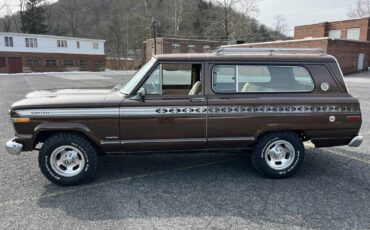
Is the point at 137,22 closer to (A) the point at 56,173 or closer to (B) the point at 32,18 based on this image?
(B) the point at 32,18

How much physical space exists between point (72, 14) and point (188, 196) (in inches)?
3354

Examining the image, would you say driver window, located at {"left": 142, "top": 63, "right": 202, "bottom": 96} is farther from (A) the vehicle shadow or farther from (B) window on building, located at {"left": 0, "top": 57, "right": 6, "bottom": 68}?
(B) window on building, located at {"left": 0, "top": 57, "right": 6, "bottom": 68}

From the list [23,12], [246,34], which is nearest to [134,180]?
[246,34]

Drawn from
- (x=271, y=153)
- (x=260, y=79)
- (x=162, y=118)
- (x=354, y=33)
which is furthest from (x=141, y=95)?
(x=354, y=33)

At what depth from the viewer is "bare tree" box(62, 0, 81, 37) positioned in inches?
3063

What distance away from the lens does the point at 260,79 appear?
14.8 ft

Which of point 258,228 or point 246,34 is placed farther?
point 246,34

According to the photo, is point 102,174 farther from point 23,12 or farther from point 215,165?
point 23,12

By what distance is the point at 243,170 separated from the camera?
494cm

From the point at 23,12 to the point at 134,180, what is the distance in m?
76.1

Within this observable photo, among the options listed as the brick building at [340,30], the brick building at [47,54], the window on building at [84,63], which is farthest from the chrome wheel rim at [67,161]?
the window on building at [84,63]

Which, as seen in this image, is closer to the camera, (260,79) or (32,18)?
(260,79)

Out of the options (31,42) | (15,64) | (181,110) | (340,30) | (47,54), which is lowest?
(181,110)

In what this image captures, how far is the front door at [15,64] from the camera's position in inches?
1766
